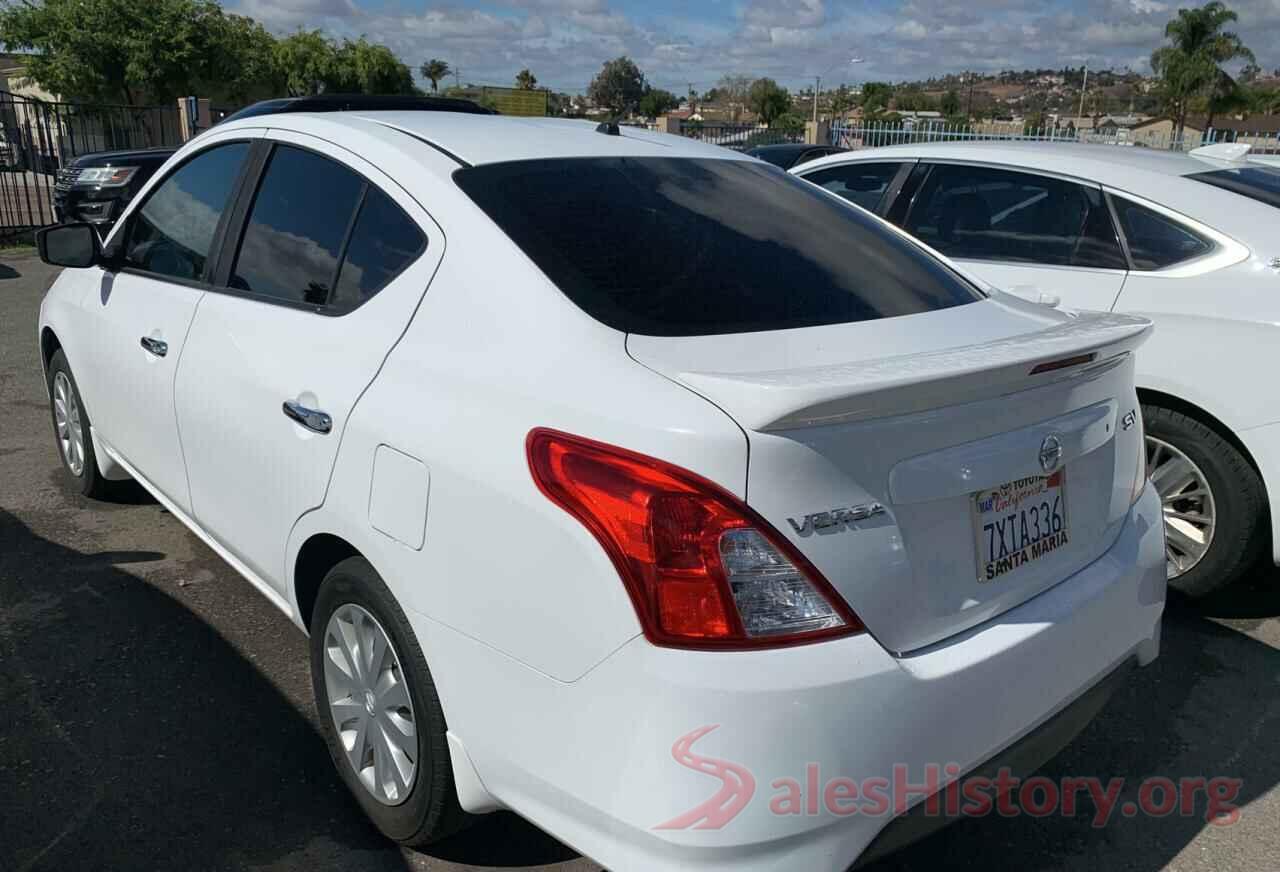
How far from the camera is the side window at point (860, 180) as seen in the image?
525 cm

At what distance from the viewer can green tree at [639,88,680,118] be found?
82.6m

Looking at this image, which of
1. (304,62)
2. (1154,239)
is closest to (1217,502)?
(1154,239)

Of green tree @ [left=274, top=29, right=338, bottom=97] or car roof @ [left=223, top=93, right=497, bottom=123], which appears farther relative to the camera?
green tree @ [left=274, top=29, right=338, bottom=97]

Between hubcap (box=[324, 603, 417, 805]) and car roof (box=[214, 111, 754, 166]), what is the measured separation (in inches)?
46.7

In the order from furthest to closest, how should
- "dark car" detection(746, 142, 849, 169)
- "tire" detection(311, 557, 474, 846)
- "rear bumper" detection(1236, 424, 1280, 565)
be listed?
"dark car" detection(746, 142, 849, 169)
"rear bumper" detection(1236, 424, 1280, 565)
"tire" detection(311, 557, 474, 846)

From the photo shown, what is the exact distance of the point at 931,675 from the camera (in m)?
1.89

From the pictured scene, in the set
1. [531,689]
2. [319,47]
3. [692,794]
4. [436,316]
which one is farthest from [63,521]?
[319,47]

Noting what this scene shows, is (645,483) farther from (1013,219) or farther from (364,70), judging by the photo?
(364,70)

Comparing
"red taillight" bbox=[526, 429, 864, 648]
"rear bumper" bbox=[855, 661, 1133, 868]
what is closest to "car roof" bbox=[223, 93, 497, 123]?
"red taillight" bbox=[526, 429, 864, 648]

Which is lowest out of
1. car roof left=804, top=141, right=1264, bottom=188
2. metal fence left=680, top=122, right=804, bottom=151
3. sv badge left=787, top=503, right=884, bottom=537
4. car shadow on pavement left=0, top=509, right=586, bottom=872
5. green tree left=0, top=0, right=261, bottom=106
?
car shadow on pavement left=0, top=509, right=586, bottom=872

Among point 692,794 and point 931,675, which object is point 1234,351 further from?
point 692,794

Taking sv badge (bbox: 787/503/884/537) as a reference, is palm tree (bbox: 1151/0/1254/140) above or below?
above

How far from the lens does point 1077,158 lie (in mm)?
4547

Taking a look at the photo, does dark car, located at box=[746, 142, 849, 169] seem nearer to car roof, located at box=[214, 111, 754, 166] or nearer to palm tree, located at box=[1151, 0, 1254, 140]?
car roof, located at box=[214, 111, 754, 166]
